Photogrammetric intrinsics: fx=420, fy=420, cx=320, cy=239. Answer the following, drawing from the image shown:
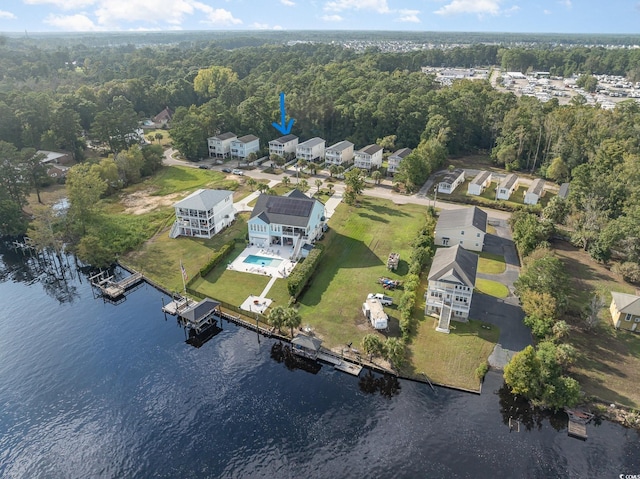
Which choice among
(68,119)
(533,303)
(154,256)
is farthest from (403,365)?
(68,119)

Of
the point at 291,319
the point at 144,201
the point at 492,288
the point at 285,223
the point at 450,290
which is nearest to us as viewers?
the point at 291,319

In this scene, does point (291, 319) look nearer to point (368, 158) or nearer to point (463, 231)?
point (463, 231)

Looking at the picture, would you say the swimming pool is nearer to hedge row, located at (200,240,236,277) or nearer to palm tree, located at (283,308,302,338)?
hedge row, located at (200,240,236,277)

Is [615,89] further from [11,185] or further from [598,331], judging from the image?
[11,185]

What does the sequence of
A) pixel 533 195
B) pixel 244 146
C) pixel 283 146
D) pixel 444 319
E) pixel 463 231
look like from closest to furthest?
1. pixel 444 319
2. pixel 463 231
3. pixel 533 195
4. pixel 283 146
5. pixel 244 146

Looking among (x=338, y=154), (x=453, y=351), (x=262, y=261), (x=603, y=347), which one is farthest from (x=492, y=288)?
(x=338, y=154)

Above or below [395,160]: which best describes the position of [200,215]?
below

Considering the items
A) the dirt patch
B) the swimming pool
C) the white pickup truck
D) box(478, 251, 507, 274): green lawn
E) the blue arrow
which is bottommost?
the dirt patch

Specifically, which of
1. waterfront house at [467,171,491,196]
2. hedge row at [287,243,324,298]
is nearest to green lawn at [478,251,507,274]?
hedge row at [287,243,324,298]
